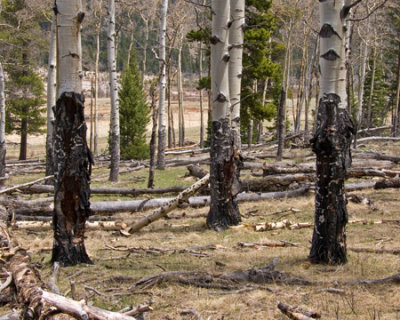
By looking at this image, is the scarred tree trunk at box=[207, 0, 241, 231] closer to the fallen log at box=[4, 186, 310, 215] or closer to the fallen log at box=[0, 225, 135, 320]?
the fallen log at box=[4, 186, 310, 215]

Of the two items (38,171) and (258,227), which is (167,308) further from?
(38,171)

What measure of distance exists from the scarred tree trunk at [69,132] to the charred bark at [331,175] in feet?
11.2

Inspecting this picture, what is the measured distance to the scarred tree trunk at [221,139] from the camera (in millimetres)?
9539

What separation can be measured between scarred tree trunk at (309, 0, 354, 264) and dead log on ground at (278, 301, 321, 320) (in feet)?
6.69

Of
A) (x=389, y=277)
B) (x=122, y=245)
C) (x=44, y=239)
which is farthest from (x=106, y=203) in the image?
(x=389, y=277)

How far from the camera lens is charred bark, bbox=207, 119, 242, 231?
9.76m

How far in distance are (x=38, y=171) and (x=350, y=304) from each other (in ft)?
68.2

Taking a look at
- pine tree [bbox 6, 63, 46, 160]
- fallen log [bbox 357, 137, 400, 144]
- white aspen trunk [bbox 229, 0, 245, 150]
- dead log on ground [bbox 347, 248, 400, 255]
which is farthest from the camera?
pine tree [bbox 6, 63, 46, 160]

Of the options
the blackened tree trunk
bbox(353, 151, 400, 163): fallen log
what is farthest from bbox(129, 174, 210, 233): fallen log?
the blackened tree trunk

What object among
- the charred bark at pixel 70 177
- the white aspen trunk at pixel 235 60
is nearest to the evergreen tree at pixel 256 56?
the white aspen trunk at pixel 235 60

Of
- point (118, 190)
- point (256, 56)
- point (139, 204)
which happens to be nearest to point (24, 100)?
point (256, 56)

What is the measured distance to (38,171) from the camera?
76.3 feet

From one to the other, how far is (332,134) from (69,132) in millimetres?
3759

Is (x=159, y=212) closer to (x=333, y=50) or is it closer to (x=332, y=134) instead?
(x=332, y=134)
